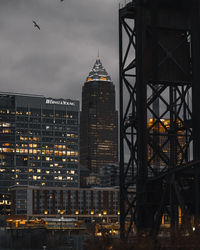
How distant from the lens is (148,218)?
4562 centimetres

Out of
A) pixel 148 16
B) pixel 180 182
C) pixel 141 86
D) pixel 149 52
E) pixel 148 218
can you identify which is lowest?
pixel 148 218

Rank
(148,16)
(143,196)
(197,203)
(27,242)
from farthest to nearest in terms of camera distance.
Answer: (27,242), (148,16), (143,196), (197,203)

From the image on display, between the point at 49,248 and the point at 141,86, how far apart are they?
112 meters

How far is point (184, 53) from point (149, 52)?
347 centimetres

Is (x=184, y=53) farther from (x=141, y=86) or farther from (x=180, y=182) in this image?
(x=180, y=182)

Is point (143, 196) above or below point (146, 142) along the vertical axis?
below

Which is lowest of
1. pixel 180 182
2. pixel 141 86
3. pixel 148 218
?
pixel 148 218

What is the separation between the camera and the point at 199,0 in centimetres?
4875

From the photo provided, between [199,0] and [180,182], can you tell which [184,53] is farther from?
[180,182]

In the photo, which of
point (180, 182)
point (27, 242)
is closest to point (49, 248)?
point (27, 242)

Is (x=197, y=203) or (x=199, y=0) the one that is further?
(x=199, y=0)

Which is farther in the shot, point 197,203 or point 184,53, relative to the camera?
point 184,53

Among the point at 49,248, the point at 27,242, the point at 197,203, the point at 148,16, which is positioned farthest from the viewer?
the point at 27,242

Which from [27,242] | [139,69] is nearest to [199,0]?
[139,69]
